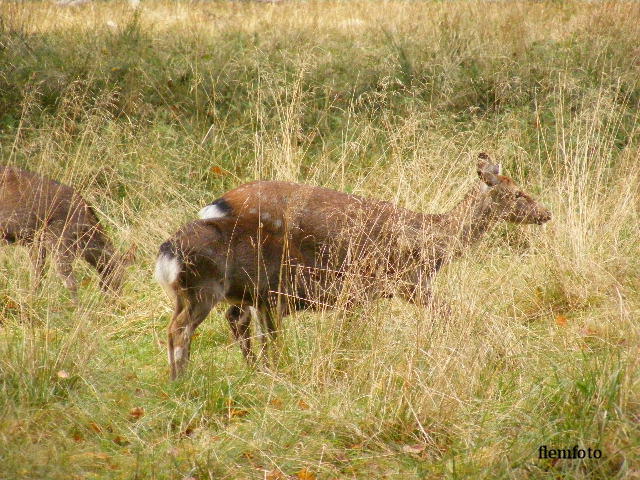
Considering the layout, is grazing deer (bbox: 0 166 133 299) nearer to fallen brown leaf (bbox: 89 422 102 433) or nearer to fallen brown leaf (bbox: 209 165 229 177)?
fallen brown leaf (bbox: 209 165 229 177)

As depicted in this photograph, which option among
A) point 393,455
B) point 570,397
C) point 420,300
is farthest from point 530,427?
point 420,300

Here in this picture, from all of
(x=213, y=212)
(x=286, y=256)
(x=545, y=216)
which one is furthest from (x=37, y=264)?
(x=545, y=216)

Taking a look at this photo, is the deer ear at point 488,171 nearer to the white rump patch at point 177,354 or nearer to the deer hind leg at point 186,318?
the deer hind leg at point 186,318

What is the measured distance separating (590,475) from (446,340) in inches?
44.3

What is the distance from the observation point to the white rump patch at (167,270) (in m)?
5.78

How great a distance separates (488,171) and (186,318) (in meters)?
2.67

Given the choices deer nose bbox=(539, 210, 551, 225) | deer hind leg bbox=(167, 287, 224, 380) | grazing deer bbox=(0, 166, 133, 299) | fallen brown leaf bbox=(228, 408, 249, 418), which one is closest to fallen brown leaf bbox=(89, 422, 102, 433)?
fallen brown leaf bbox=(228, 408, 249, 418)

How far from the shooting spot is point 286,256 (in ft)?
20.6

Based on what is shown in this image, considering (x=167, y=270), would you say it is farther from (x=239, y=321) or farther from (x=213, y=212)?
(x=239, y=321)

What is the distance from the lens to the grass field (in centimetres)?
445

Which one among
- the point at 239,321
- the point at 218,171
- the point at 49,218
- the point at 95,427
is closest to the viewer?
the point at 95,427

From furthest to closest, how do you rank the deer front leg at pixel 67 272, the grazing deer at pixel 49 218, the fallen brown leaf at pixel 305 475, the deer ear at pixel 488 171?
the grazing deer at pixel 49 218
the deer ear at pixel 488 171
the deer front leg at pixel 67 272
the fallen brown leaf at pixel 305 475

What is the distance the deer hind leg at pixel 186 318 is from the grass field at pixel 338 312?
146 millimetres

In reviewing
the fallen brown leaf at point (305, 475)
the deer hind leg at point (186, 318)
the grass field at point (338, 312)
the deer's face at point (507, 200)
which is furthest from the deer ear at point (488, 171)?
the fallen brown leaf at point (305, 475)
